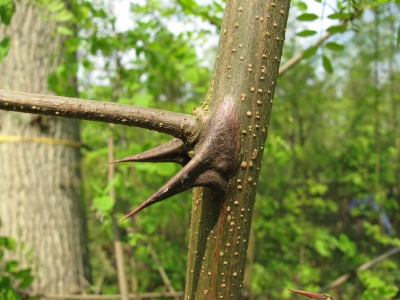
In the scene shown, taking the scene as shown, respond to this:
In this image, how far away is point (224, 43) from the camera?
0.70 m

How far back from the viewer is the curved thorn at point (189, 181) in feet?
1.86

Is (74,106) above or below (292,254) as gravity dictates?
Answer: above

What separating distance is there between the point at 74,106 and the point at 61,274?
2067mm

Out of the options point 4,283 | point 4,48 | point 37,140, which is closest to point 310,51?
point 4,48

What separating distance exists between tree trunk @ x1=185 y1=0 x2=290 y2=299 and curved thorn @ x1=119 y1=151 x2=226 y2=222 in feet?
0.16

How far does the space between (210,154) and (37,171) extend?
80.5 inches

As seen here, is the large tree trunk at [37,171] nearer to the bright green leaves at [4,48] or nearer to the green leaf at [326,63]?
the bright green leaves at [4,48]

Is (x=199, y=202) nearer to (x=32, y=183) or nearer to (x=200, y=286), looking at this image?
(x=200, y=286)

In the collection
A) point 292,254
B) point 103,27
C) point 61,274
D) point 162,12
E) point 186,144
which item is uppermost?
point 162,12

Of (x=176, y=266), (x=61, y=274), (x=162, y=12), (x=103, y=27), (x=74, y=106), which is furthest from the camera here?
(x=176, y=266)

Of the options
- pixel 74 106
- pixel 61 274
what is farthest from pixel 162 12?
pixel 74 106

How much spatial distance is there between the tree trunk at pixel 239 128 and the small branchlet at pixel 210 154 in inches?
0.7

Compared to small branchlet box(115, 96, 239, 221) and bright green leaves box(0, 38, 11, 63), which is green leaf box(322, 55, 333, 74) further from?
bright green leaves box(0, 38, 11, 63)

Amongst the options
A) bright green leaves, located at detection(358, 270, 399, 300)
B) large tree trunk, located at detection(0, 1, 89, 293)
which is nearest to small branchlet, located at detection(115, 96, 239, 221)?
bright green leaves, located at detection(358, 270, 399, 300)
